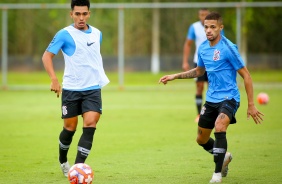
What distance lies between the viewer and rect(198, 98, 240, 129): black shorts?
8620 millimetres

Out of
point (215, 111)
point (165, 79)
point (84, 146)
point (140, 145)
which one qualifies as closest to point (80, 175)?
point (84, 146)

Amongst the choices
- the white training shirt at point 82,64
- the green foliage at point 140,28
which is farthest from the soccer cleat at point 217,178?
the green foliage at point 140,28

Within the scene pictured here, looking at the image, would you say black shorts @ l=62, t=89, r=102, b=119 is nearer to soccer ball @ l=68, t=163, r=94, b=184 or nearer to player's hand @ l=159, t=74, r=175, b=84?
player's hand @ l=159, t=74, r=175, b=84

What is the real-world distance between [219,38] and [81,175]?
258 centimetres

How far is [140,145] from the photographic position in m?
12.1

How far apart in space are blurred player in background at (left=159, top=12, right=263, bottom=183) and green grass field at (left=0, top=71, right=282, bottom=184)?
50 cm

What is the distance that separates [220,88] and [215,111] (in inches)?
11.9

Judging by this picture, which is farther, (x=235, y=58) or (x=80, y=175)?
(x=235, y=58)

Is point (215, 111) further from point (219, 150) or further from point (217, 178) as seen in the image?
point (217, 178)

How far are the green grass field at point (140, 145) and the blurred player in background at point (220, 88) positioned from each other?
0.50 meters

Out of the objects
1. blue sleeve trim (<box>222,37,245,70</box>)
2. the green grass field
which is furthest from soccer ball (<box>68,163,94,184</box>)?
blue sleeve trim (<box>222,37,245,70</box>)

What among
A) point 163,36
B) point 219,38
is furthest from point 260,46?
point 219,38

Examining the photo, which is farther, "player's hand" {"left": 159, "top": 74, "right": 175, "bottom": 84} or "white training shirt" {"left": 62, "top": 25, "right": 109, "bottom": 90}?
"player's hand" {"left": 159, "top": 74, "right": 175, "bottom": 84}

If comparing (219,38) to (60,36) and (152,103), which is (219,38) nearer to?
(60,36)
